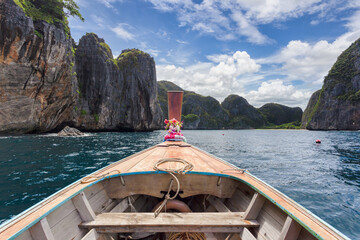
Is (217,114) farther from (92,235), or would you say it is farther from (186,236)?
(92,235)

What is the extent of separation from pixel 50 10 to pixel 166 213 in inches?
1528

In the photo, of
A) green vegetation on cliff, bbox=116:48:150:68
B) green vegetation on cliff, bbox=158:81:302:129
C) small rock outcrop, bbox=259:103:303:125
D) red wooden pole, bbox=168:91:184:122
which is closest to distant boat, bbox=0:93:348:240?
red wooden pole, bbox=168:91:184:122

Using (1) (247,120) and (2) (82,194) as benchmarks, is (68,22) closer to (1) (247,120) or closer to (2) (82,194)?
(2) (82,194)

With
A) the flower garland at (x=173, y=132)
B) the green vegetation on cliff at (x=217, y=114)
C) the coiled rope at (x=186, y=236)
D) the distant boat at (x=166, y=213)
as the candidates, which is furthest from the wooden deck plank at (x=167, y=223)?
the green vegetation on cliff at (x=217, y=114)

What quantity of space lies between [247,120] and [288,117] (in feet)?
191

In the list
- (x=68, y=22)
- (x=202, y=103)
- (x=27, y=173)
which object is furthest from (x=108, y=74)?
(x=202, y=103)

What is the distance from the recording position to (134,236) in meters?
2.86

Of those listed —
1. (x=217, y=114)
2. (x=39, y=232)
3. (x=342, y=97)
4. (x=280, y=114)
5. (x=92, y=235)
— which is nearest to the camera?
(x=39, y=232)

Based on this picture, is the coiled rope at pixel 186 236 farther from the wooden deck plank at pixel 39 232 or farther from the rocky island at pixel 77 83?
the rocky island at pixel 77 83

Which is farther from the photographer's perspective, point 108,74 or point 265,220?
point 108,74

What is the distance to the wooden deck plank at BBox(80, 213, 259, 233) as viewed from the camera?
2.27 metres

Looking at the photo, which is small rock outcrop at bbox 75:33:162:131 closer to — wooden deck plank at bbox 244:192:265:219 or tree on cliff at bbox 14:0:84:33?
tree on cliff at bbox 14:0:84:33

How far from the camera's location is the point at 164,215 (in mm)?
2504

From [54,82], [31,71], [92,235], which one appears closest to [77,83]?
[54,82]
